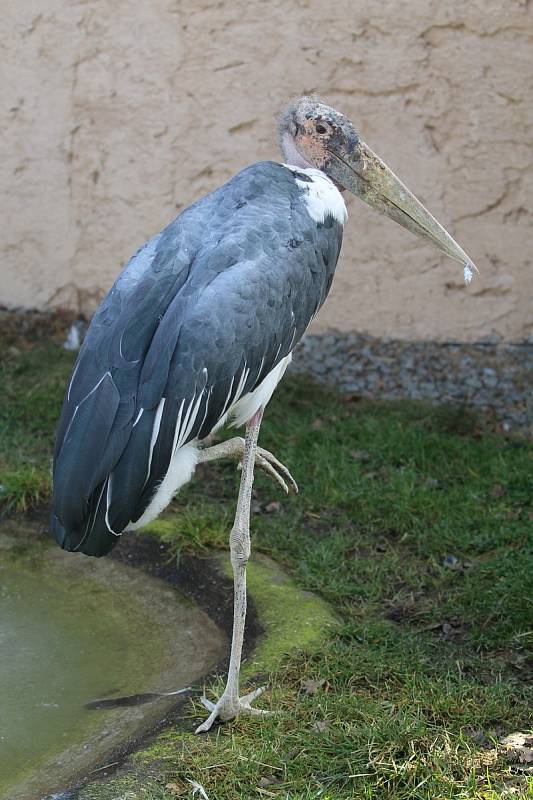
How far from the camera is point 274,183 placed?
11.0 feet

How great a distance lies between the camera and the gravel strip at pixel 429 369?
5.77m

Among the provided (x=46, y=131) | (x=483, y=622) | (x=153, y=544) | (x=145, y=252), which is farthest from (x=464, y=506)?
(x=46, y=131)

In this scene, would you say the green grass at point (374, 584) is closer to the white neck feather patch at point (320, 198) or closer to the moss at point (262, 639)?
the moss at point (262, 639)

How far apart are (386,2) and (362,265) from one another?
1.34 m

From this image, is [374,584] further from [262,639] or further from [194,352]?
[194,352]

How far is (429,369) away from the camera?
5957 millimetres

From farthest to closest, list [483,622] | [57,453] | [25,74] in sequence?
[25,74], [483,622], [57,453]

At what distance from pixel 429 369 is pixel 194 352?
3.21 meters

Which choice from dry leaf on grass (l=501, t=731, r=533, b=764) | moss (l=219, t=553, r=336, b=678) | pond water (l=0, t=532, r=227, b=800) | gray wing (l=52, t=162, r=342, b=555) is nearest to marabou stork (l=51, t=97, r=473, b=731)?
gray wing (l=52, t=162, r=342, b=555)

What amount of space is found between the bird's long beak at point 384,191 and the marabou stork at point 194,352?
0.13 metres

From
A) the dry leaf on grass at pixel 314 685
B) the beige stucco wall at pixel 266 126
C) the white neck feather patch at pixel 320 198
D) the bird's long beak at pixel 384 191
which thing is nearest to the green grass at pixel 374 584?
the dry leaf on grass at pixel 314 685

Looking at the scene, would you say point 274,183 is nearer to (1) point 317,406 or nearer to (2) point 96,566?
(2) point 96,566

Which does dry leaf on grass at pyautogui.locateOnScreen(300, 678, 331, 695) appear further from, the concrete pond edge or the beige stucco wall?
the beige stucco wall

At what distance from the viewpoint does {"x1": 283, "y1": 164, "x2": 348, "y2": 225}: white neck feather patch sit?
3.34 m
